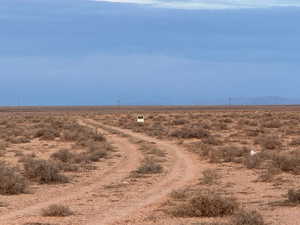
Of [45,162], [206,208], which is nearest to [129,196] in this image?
[206,208]

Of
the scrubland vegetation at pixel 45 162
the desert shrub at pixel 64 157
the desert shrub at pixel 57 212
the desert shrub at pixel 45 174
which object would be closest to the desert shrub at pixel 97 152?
the scrubland vegetation at pixel 45 162

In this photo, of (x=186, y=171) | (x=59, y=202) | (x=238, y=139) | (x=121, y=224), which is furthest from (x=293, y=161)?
(x=238, y=139)

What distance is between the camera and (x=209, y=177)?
19.8 m

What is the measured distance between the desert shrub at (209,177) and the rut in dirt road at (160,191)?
0.30 m

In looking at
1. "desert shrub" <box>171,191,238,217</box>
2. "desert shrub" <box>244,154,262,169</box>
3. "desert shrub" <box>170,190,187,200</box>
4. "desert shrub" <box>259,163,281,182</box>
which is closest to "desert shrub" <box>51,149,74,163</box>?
"desert shrub" <box>244,154,262,169</box>

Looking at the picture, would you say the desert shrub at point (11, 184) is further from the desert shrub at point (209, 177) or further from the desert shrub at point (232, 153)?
the desert shrub at point (232, 153)

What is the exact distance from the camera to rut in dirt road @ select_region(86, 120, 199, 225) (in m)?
13.4

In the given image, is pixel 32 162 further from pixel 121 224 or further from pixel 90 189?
pixel 121 224

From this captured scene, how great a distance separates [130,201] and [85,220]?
281 centimetres

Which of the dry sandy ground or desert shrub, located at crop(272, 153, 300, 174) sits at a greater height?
desert shrub, located at crop(272, 153, 300, 174)

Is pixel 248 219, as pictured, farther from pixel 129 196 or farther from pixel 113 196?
pixel 113 196

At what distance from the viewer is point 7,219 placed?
13.2 m

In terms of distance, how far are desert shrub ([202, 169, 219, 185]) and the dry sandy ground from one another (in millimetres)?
269

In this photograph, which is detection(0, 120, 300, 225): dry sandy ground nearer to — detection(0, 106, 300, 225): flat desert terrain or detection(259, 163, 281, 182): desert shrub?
detection(0, 106, 300, 225): flat desert terrain
